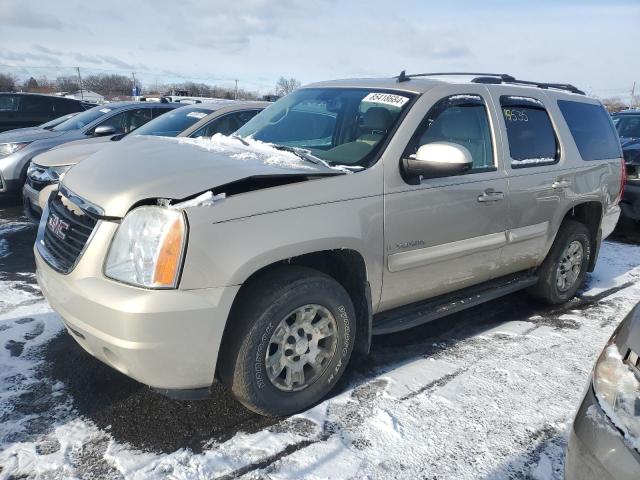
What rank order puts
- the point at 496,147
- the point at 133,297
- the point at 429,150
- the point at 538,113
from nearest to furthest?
the point at 133,297
the point at 429,150
the point at 496,147
the point at 538,113

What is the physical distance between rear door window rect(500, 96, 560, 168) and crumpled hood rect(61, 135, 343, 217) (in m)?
1.78

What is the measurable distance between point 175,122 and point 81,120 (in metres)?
2.48

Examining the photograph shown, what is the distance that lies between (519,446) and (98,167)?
276 centimetres

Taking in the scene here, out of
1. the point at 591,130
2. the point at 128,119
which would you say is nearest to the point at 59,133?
the point at 128,119

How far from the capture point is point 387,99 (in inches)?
139

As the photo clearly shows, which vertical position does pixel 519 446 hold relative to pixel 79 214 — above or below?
below

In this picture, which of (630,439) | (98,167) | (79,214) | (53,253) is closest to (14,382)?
(53,253)

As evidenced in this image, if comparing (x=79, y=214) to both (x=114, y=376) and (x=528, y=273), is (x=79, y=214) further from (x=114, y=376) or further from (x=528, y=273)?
(x=528, y=273)

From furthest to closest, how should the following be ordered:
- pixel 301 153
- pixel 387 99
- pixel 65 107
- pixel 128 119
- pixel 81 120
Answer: pixel 65 107 → pixel 128 119 → pixel 81 120 → pixel 387 99 → pixel 301 153

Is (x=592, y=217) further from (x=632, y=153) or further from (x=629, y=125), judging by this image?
(x=629, y=125)

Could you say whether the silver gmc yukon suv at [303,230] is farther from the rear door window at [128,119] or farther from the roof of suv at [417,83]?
the rear door window at [128,119]

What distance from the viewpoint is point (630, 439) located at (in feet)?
5.53

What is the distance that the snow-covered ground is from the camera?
251 centimetres

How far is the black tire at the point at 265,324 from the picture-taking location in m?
2.64
